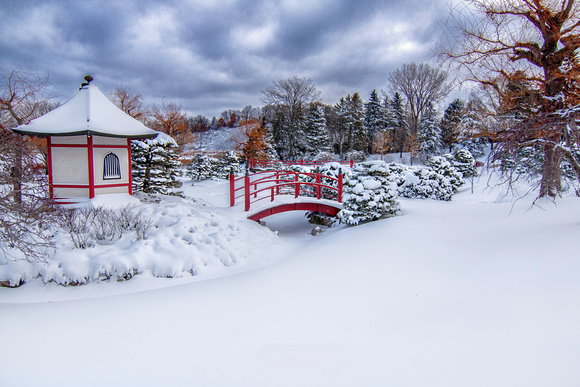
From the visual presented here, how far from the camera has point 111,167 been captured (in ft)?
29.0

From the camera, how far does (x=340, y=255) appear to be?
6141mm

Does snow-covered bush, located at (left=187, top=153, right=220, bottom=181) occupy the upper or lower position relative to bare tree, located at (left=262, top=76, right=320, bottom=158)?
lower

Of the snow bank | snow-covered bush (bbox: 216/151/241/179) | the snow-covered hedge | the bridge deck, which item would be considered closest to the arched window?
the snow bank

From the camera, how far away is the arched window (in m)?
8.70

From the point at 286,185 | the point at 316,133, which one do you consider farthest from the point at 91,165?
the point at 316,133

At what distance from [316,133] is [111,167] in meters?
28.3

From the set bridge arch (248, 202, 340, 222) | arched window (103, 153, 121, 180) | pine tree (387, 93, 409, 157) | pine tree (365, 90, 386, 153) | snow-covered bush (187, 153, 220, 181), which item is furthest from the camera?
pine tree (365, 90, 386, 153)

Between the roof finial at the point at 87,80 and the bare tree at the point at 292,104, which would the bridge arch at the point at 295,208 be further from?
the bare tree at the point at 292,104

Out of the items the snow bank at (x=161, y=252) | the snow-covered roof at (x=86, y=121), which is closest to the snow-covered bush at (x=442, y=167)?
the snow bank at (x=161, y=252)

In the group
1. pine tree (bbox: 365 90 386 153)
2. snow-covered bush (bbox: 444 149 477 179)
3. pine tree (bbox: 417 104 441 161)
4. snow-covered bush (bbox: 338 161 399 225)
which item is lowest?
snow-covered bush (bbox: 338 161 399 225)

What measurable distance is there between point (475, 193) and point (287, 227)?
14.0 metres

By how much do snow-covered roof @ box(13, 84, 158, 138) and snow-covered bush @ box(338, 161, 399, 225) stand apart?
6346 mm

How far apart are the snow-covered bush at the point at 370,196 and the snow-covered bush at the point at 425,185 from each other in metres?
7.12

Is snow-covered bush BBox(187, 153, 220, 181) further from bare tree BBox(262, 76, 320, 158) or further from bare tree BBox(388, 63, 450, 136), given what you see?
bare tree BBox(388, 63, 450, 136)
